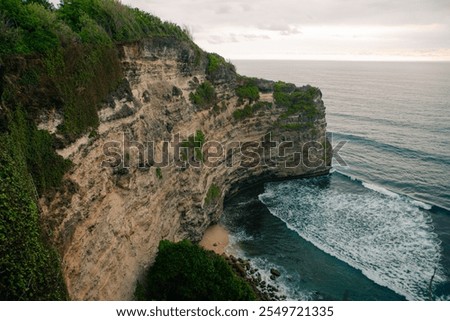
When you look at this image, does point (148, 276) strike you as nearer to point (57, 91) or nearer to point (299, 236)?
point (57, 91)

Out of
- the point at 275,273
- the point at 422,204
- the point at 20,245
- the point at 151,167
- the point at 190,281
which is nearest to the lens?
the point at 20,245

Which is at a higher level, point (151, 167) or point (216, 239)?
point (151, 167)

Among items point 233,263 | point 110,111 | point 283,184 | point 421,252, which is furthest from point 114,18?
point 421,252

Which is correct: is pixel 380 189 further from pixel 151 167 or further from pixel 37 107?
pixel 37 107

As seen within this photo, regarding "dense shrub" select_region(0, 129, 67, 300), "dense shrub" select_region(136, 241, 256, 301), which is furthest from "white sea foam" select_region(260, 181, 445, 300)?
"dense shrub" select_region(0, 129, 67, 300)

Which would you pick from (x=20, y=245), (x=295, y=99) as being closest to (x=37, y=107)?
(x=20, y=245)

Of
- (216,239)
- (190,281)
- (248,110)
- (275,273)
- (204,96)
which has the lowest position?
(275,273)

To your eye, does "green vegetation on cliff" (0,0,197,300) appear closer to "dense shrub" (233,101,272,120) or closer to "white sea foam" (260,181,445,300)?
"dense shrub" (233,101,272,120)
